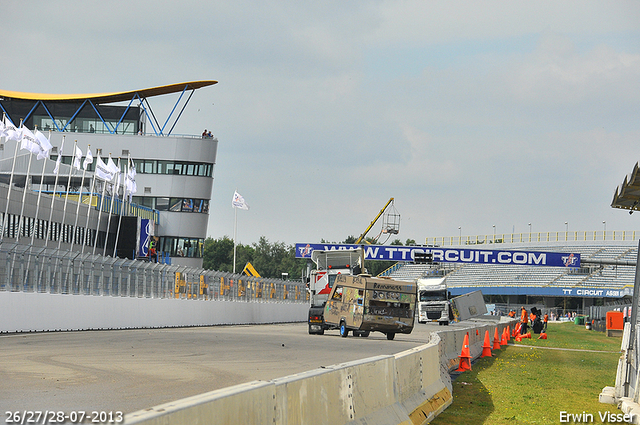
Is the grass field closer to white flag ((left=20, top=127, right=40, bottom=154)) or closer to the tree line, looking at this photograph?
white flag ((left=20, top=127, right=40, bottom=154))

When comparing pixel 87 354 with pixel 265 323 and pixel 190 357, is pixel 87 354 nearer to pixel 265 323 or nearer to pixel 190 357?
pixel 190 357

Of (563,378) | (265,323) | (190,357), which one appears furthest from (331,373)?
(265,323)

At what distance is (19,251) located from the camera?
24.6m

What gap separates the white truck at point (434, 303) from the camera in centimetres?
5772

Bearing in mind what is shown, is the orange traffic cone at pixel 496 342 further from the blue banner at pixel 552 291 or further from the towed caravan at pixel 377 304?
the blue banner at pixel 552 291

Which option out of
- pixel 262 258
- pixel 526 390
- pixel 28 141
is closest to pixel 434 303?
pixel 28 141

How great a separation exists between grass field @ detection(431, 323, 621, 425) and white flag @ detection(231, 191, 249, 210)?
4841 cm

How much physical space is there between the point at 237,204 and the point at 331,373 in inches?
2515

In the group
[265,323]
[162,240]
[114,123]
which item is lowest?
[265,323]

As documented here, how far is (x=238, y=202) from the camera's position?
70688 millimetres

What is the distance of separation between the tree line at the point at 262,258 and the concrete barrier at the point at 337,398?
142689 mm

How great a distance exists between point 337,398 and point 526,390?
849 centimetres

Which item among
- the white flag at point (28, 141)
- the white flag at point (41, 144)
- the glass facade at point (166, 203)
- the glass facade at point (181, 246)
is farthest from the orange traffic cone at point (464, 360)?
the glass facade at point (166, 203)

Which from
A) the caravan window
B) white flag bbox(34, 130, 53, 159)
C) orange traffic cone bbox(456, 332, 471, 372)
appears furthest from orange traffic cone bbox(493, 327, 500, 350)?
white flag bbox(34, 130, 53, 159)
